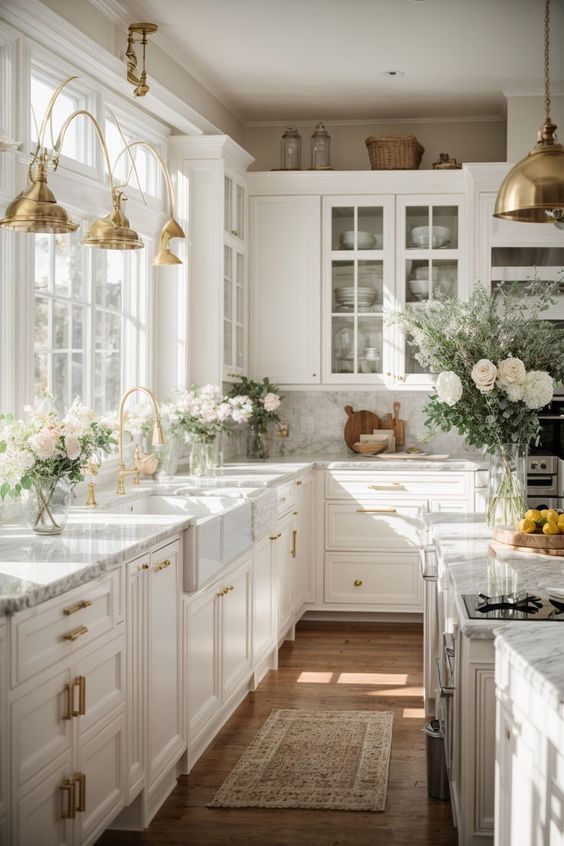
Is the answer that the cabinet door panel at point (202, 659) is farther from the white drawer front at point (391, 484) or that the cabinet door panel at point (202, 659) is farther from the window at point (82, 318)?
the white drawer front at point (391, 484)

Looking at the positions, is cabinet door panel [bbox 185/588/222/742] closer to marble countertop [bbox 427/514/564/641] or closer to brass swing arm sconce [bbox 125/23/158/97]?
marble countertop [bbox 427/514/564/641]

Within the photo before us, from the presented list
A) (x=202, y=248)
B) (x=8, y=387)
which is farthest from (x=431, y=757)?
(x=202, y=248)

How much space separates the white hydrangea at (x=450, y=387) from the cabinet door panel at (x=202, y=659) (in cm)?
115

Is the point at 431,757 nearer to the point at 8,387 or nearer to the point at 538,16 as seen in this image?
the point at 8,387

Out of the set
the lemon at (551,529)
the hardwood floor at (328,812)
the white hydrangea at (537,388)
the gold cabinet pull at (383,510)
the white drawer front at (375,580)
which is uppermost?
the white hydrangea at (537,388)

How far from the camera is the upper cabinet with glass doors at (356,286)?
6.45 m

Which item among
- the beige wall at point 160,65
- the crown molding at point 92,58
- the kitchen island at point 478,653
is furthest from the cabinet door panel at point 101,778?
the beige wall at point 160,65

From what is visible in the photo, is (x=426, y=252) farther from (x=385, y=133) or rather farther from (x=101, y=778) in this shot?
(x=101, y=778)

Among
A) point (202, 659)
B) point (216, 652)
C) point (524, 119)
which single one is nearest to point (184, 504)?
point (216, 652)

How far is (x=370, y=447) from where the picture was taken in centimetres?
655

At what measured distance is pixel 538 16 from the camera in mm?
4812

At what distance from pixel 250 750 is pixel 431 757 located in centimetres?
82

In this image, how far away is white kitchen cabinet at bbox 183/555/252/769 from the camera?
11.9 feet

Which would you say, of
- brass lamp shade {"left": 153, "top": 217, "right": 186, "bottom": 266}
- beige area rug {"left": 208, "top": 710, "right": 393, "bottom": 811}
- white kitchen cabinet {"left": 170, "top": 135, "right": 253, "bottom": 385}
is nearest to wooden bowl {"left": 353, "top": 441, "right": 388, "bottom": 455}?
white kitchen cabinet {"left": 170, "top": 135, "right": 253, "bottom": 385}
